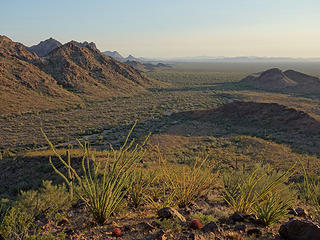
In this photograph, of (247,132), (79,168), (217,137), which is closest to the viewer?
(79,168)

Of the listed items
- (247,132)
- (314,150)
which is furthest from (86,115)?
(314,150)

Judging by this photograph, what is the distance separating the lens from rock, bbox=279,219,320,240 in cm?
350

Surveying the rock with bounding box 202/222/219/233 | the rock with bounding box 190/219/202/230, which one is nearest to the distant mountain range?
the rock with bounding box 190/219/202/230

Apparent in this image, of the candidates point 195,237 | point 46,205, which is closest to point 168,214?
point 195,237

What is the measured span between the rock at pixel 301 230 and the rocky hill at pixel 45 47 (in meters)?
116

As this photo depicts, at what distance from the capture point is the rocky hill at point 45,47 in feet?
344

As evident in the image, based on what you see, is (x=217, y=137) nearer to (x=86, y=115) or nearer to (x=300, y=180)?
(x=300, y=180)

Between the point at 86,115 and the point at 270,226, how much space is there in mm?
26224

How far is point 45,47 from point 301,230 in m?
123

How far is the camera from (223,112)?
27141mm

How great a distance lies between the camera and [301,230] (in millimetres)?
3570

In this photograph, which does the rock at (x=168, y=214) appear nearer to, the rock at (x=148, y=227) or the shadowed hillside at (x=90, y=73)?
the rock at (x=148, y=227)

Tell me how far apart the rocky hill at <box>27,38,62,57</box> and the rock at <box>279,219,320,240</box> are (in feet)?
380

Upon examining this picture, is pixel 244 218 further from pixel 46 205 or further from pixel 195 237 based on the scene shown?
pixel 46 205
